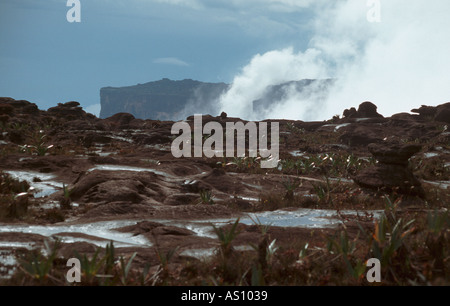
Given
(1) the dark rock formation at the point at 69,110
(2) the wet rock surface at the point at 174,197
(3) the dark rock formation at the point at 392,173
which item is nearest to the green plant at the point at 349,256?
(2) the wet rock surface at the point at 174,197

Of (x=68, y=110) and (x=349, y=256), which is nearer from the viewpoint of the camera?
(x=349, y=256)

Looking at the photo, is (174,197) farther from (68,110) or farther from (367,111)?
(367,111)

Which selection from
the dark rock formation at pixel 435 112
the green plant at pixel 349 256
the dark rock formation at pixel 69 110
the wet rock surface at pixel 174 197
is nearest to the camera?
the green plant at pixel 349 256

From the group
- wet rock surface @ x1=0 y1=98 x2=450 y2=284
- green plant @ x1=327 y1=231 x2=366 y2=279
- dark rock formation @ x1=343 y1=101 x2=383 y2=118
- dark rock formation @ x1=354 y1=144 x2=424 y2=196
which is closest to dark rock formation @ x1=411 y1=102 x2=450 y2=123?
dark rock formation @ x1=343 y1=101 x2=383 y2=118

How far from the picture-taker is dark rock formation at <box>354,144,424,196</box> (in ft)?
42.4

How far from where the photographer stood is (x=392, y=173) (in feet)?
43.7

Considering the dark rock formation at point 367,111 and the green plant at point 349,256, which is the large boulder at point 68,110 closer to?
the dark rock formation at point 367,111

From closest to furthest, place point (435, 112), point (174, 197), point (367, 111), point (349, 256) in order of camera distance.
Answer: point (349, 256), point (174, 197), point (435, 112), point (367, 111)

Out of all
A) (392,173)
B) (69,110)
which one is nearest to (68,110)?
(69,110)

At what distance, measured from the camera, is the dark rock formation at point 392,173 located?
42.4ft

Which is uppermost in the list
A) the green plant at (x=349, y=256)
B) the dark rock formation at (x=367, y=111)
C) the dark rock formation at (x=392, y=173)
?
the dark rock formation at (x=367, y=111)

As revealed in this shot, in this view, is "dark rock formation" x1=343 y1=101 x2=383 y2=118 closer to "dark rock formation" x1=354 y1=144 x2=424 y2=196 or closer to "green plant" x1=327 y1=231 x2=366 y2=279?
"dark rock formation" x1=354 y1=144 x2=424 y2=196

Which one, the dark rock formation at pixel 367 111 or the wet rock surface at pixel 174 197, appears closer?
the wet rock surface at pixel 174 197
